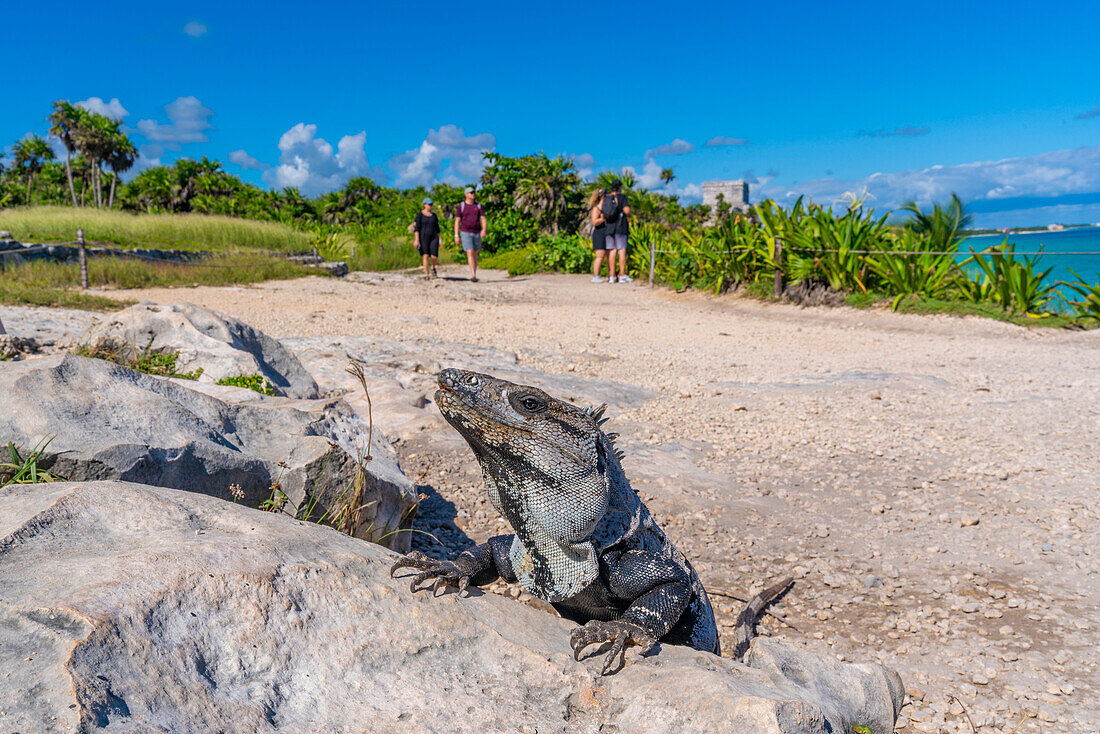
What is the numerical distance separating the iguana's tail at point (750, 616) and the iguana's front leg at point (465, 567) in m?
1.10

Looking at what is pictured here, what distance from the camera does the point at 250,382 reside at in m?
4.84

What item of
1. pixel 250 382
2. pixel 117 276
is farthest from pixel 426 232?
pixel 250 382

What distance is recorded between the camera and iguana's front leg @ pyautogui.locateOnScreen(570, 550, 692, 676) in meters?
1.91

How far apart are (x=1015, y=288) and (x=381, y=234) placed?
2228cm

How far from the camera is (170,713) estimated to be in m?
1.33

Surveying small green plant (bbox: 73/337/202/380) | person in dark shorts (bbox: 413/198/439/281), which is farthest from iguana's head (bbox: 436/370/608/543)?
person in dark shorts (bbox: 413/198/439/281)

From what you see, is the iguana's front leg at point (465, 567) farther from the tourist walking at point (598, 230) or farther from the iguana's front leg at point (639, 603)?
the tourist walking at point (598, 230)

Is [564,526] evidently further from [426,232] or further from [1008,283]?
[426,232]

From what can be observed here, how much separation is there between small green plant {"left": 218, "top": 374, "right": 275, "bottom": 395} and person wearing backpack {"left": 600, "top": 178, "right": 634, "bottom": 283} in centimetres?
1194

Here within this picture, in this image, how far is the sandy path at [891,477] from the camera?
123 inches

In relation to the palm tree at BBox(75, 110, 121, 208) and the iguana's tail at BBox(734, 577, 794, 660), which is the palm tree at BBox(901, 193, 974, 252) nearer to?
the iguana's tail at BBox(734, 577, 794, 660)

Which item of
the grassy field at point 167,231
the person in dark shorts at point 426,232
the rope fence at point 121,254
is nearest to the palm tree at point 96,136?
the grassy field at point 167,231

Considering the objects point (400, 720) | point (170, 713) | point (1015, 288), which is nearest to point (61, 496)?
point (170, 713)

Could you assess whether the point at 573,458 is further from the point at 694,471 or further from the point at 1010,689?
the point at 694,471
